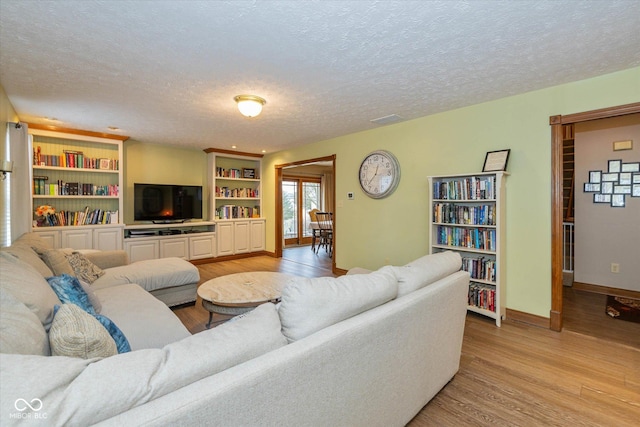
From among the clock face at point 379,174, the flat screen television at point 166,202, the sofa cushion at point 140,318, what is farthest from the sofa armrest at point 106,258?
the clock face at point 379,174

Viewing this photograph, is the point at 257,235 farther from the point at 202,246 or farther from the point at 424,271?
the point at 424,271

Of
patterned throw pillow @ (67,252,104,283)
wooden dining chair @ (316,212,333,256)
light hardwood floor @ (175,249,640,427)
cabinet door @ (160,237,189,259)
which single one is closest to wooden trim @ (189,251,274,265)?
cabinet door @ (160,237,189,259)

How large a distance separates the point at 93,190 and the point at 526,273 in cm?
629

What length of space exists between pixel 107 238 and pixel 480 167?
5.63 metres

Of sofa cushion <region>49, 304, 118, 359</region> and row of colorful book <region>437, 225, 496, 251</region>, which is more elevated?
row of colorful book <region>437, 225, 496, 251</region>

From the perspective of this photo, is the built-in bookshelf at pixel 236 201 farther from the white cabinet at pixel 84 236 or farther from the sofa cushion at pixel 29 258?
the sofa cushion at pixel 29 258

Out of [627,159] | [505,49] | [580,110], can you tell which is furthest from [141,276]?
[627,159]

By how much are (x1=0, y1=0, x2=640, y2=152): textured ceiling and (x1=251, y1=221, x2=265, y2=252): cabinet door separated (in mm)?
3388

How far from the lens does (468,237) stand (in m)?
3.30

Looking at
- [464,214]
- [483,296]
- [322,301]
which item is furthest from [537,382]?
[322,301]

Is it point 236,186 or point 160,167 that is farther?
point 236,186

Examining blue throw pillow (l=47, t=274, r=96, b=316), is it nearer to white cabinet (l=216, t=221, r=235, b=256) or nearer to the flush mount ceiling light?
the flush mount ceiling light

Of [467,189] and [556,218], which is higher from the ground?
[467,189]

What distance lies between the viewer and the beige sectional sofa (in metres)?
0.67
